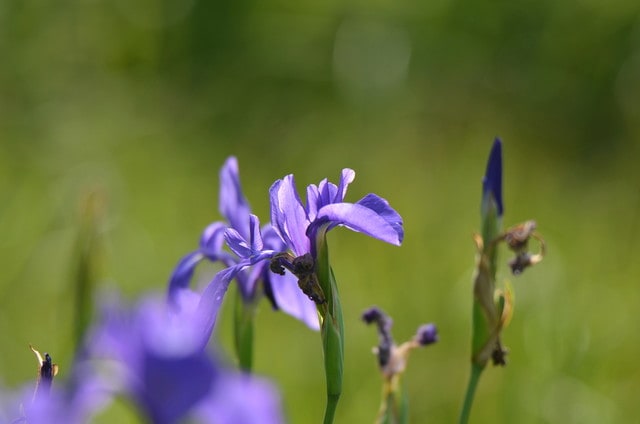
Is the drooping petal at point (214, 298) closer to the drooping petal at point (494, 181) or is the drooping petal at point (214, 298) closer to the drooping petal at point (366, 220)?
the drooping petal at point (366, 220)

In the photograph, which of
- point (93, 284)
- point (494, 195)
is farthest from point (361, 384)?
point (494, 195)

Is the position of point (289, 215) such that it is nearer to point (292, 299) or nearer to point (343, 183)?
point (343, 183)

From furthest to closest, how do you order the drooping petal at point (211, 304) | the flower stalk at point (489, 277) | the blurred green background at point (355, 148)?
1. the blurred green background at point (355, 148)
2. the flower stalk at point (489, 277)
3. the drooping petal at point (211, 304)

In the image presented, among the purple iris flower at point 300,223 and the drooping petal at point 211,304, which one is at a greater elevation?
the purple iris flower at point 300,223

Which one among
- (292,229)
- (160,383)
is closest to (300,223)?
(292,229)

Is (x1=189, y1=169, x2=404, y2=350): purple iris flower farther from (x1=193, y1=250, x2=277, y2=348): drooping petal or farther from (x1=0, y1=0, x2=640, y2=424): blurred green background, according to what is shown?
(x1=0, y1=0, x2=640, y2=424): blurred green background

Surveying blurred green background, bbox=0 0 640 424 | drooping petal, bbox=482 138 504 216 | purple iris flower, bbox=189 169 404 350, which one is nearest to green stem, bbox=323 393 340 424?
purple iris flower, bbox=189 169 404 350

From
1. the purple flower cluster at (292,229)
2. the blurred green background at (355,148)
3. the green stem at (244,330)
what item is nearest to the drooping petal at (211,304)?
the purple flower cluster at (292,229)
